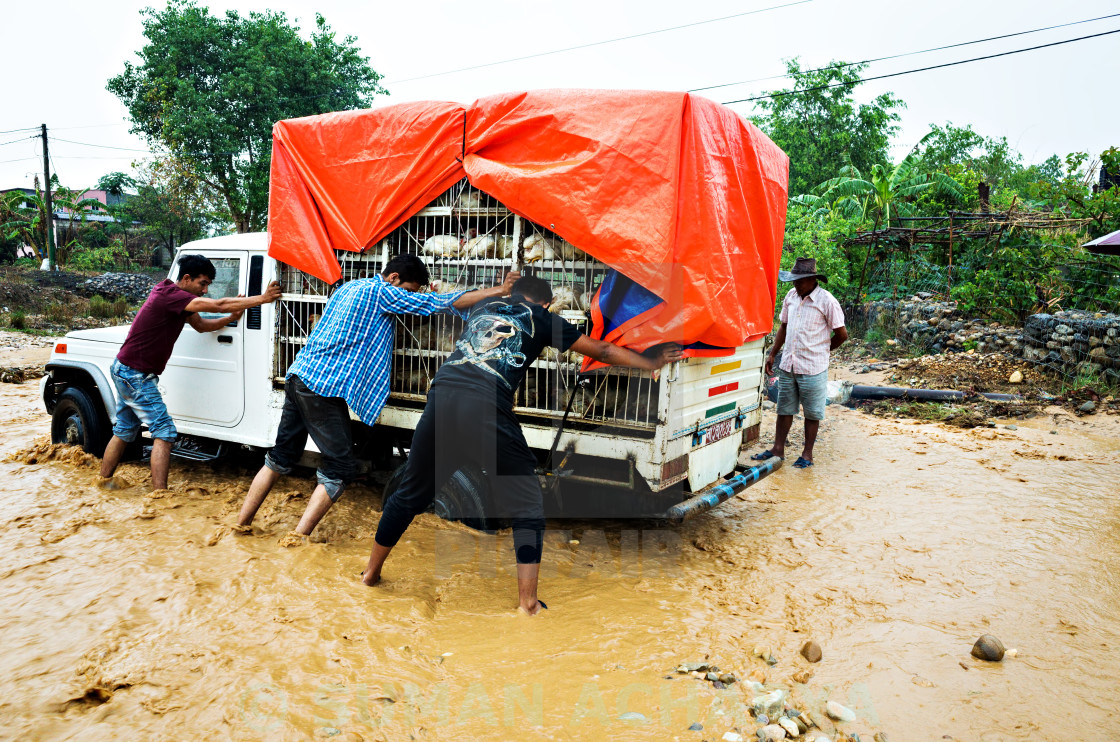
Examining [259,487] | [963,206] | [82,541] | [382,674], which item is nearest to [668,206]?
[382,674]

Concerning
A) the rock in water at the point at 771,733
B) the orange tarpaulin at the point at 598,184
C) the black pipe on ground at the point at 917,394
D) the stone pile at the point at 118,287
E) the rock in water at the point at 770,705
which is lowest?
the rock in water at the point at 771,733

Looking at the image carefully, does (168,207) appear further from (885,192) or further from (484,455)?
(484,455)

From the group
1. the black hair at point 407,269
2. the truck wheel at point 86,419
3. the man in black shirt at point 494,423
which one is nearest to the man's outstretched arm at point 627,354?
the man in black shirt at point 494,423

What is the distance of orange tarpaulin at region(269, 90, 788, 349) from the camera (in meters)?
3.47

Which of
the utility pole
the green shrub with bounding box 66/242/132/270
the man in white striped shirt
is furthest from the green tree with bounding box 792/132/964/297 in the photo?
the green shrub with bounding box 66/242/132/270

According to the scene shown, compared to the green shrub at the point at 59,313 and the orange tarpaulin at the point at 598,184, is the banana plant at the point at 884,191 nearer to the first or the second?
the orange tarpaulin at the point at 598,184

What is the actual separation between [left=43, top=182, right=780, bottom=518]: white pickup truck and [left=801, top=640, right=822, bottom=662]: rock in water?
939mm

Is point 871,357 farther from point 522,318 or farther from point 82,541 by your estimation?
point 82,541

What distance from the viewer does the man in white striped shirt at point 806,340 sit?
19.1ft

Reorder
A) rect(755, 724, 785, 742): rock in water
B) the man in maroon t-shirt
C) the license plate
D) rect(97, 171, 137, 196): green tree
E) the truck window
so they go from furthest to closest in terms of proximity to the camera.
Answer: rect(97, 171, 137, 196): green tree, the truck window, the man in maroon t-shirt, the license plate, rect(755, 724, 785, 742): rock in water

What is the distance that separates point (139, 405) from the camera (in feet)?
16.0

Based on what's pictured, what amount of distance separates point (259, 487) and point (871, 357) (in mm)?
10684

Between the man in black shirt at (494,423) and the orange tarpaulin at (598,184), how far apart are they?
0.47 metres

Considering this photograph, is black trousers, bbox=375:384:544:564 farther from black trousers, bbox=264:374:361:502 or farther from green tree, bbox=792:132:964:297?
green tree, bbox=792:132:964:297
